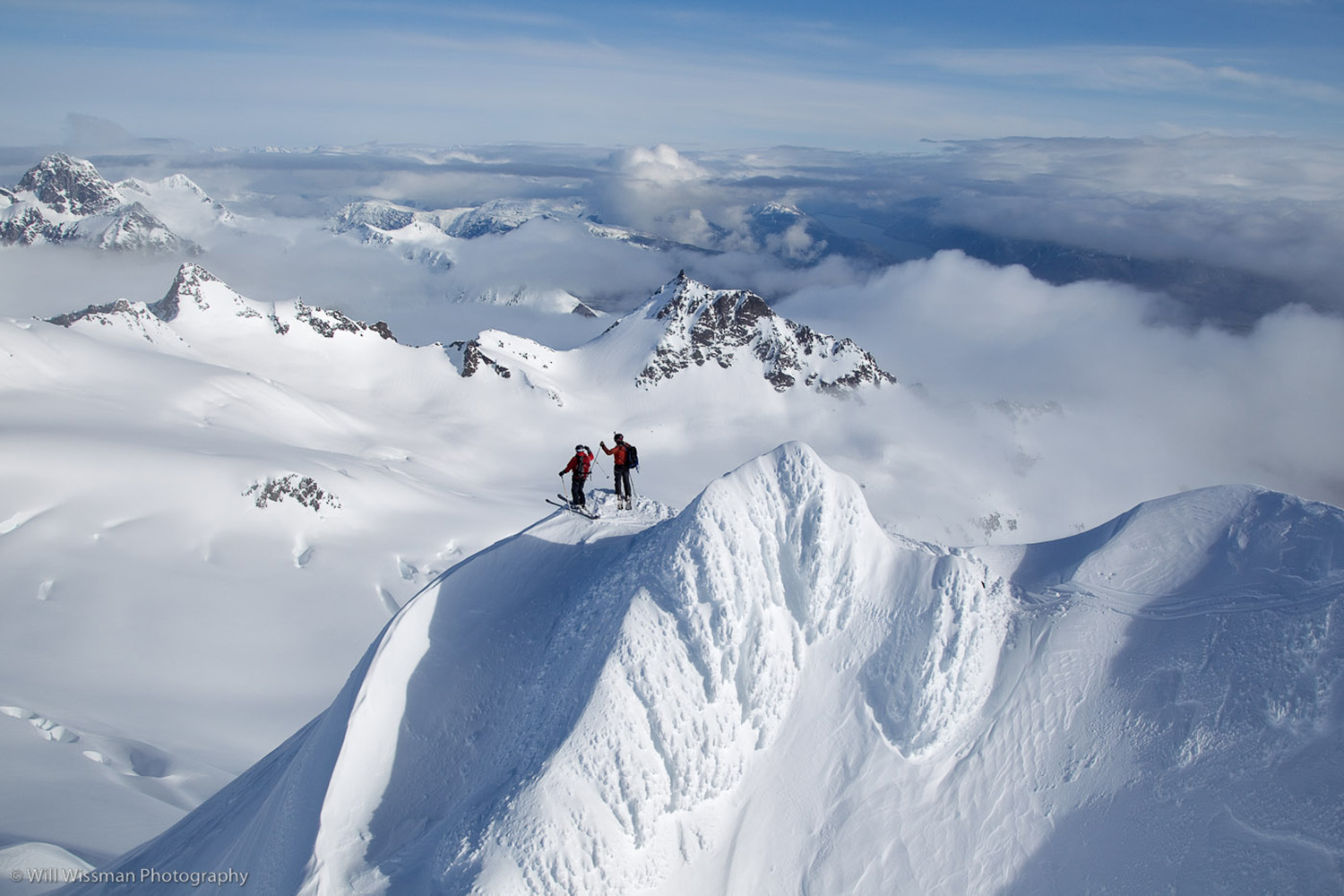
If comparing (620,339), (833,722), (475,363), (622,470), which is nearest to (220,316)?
(475,363)

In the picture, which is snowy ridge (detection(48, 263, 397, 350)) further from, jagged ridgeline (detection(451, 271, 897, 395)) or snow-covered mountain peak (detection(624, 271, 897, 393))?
snow-covered mountain peak (detection(624, 271, 897, 393))

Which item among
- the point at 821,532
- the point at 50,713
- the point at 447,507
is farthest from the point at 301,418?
the point at 821,532

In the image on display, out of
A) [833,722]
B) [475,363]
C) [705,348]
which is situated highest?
[833,722]

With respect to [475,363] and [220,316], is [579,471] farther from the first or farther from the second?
[220,316]

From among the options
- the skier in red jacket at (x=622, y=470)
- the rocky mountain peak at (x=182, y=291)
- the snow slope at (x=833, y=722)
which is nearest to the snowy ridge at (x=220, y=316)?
the rocky mountain peak at (x=182, y=291)

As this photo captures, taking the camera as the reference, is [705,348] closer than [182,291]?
No

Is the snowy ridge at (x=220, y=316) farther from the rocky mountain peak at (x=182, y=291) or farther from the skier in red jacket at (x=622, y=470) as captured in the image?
the skier in red jacket at (x=622, y=470)
